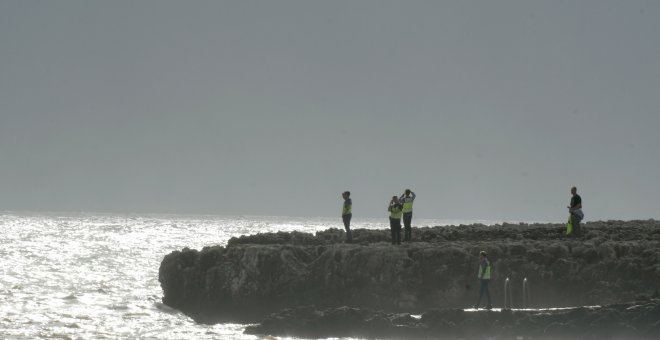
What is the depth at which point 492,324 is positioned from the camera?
30.2 metres

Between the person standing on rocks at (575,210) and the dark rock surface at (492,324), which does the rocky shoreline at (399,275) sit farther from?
the dark rock surface at (492,324)

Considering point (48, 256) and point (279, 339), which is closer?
point (279, 339)

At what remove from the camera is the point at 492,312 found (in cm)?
3053

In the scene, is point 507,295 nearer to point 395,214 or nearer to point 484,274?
point 484,274

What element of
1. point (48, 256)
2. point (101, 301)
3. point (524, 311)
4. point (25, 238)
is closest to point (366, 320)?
point (524, 311)

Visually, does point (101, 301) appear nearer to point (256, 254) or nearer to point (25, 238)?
point (256, 254)

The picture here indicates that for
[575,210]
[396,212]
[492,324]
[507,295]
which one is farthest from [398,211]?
[492,324]

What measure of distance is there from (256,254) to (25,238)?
233ft

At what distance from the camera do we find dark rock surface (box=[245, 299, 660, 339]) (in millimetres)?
29250

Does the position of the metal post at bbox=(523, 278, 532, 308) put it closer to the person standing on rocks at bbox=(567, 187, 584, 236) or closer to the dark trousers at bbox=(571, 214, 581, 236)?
the person standing on rocks at bbox=(567, 187, 584, 236)

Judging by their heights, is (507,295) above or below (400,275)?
below

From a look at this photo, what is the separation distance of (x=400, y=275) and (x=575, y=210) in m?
8.28

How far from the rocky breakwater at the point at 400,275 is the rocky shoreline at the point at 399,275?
31 millimetres

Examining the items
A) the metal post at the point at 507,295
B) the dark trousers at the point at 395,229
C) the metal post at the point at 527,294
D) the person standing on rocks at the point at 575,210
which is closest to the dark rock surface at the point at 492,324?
the metal post at the point at 507,295
